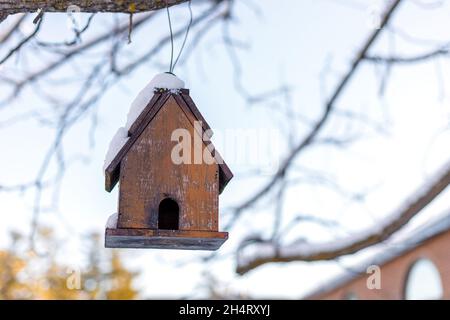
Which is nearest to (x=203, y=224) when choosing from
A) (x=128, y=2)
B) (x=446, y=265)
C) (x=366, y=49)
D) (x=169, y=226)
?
(x=169, y=226)

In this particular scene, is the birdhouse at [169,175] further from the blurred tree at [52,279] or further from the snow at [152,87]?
the blurred tree at [52,279]

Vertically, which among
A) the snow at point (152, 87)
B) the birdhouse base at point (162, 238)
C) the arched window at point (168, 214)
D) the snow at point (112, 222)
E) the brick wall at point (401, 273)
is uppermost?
the brick wall at point (401, 273)

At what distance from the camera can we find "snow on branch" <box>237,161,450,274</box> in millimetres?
2469

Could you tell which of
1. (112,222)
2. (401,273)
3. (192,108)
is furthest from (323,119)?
(401,273)

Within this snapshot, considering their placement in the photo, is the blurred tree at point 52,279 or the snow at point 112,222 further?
the blurred tree at point 52,279

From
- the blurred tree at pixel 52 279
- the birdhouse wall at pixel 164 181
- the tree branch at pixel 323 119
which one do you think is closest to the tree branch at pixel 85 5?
the birdhouse wall at pixel 164 181

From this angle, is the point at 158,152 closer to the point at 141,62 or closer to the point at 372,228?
the point at 372,228

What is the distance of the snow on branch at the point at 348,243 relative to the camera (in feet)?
8.10

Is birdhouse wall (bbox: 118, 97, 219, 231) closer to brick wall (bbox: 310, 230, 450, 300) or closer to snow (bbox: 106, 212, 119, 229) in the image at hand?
snow (bbox: 106, 212, 119, 229)

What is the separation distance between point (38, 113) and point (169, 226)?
1867mm

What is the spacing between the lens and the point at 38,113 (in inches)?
130

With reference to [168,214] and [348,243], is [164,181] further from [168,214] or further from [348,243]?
[348,243]

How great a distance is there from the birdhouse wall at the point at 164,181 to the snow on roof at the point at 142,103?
5 centimetres

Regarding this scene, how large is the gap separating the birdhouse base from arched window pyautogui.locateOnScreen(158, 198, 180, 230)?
6cm
